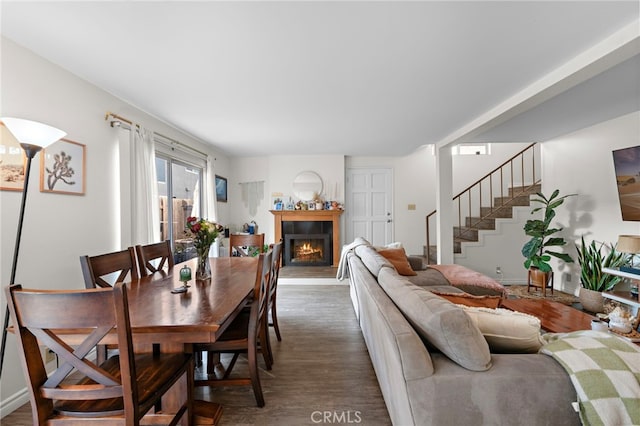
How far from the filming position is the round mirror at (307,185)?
5648 millimetres

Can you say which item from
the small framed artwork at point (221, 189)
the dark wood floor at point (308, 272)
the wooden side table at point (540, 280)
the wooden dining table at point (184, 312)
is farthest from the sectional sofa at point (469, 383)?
the small framed artwork at point (221, 189)

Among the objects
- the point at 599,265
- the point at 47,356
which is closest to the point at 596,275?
the point at 599,265

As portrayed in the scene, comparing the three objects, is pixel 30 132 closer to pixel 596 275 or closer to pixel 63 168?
pixel 63 168

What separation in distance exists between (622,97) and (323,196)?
4420 millimetres

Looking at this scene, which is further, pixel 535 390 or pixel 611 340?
pixel 611 340

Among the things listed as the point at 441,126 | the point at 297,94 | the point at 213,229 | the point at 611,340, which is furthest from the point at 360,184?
the point at 611,340

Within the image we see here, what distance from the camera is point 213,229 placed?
2043 mm

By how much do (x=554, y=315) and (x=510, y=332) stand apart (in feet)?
5.02

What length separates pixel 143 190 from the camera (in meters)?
2.92

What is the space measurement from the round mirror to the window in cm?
199

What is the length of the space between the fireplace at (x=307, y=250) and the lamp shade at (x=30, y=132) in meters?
4.27

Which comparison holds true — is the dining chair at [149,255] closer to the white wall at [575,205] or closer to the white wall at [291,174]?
the white wall at [291,174]

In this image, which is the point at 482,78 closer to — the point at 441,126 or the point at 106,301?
the point at 441,126

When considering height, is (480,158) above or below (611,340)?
above
